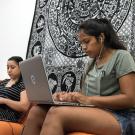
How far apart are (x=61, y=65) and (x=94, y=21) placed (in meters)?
0.88

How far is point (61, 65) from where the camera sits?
8.75 feet

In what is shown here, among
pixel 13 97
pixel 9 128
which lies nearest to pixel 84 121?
pixel 9 128

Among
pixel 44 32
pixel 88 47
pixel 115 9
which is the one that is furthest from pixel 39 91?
pixel 44 32

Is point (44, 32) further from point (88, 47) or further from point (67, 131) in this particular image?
point (67, 131)

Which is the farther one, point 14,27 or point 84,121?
point 14,27

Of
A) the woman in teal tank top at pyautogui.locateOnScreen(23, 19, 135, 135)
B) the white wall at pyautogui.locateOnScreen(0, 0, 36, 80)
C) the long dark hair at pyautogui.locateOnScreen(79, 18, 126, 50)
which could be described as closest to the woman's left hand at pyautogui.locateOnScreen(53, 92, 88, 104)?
the woman in teal tank top at pyautogui.locateOnScreen(23, 19, 135, 135)

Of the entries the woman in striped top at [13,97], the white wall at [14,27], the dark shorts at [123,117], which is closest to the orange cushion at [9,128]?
the woman in striped top at [13,97]

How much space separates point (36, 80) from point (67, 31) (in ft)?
3.55

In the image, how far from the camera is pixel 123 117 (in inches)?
63.8

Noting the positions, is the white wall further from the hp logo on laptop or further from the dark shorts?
the dark shorts

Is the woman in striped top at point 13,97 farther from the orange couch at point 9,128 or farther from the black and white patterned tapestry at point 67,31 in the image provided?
the black and white patterned tapestry at point 67,31

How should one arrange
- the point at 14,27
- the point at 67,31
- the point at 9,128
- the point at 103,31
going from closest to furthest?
the point at 103,31, the point at 9,128, the point at 67,31, the point at 14,27

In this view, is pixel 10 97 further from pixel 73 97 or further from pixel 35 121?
pixel 73 97

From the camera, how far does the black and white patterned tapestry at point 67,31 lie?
2346 mm
